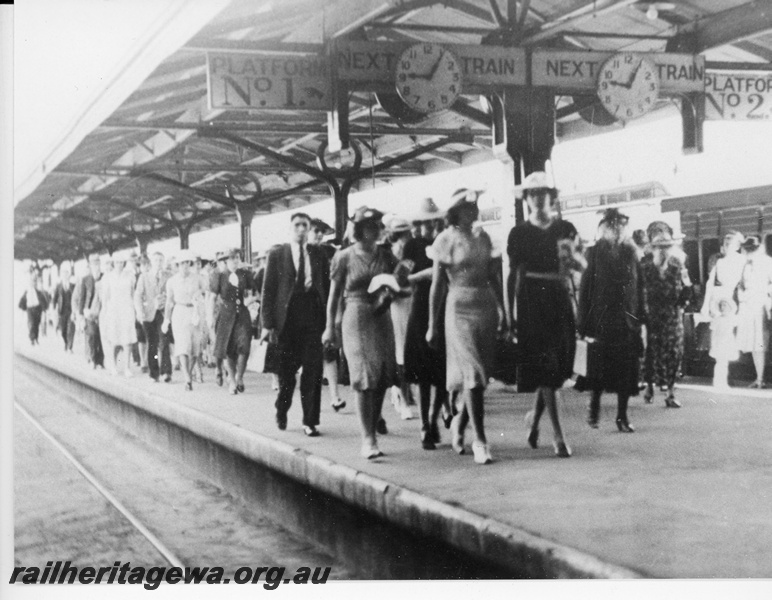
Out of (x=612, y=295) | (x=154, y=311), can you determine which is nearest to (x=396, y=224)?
(x=612, y=295)

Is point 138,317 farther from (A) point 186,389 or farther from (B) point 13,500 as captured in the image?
(B) point 13,500

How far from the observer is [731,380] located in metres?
10.2

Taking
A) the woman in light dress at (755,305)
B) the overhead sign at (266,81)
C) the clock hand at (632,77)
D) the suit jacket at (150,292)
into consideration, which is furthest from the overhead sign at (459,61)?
the suit jacket at (150,292)

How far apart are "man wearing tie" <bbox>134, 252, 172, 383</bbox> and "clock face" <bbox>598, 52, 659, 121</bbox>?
5761 millimetres

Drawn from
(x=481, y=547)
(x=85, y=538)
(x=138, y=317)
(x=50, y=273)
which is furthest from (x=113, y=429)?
(x=481, y=547)

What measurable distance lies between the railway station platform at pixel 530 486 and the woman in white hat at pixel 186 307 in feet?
5.71

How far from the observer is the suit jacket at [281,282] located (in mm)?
7801

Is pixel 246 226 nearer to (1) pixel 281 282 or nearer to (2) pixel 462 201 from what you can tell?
(1) pixel 281 282

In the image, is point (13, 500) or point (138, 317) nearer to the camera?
point (13, 500)

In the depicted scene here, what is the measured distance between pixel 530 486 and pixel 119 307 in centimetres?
745

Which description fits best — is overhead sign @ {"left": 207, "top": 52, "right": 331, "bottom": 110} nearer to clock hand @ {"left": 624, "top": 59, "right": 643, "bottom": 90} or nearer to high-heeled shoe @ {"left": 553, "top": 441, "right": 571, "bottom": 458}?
clock hand @ {"left": 624, "top": 59, "right": 643, "bottom": 90}

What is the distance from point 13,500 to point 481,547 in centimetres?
302

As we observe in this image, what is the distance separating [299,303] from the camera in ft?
25.6

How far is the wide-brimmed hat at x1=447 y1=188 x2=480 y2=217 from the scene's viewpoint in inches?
257
